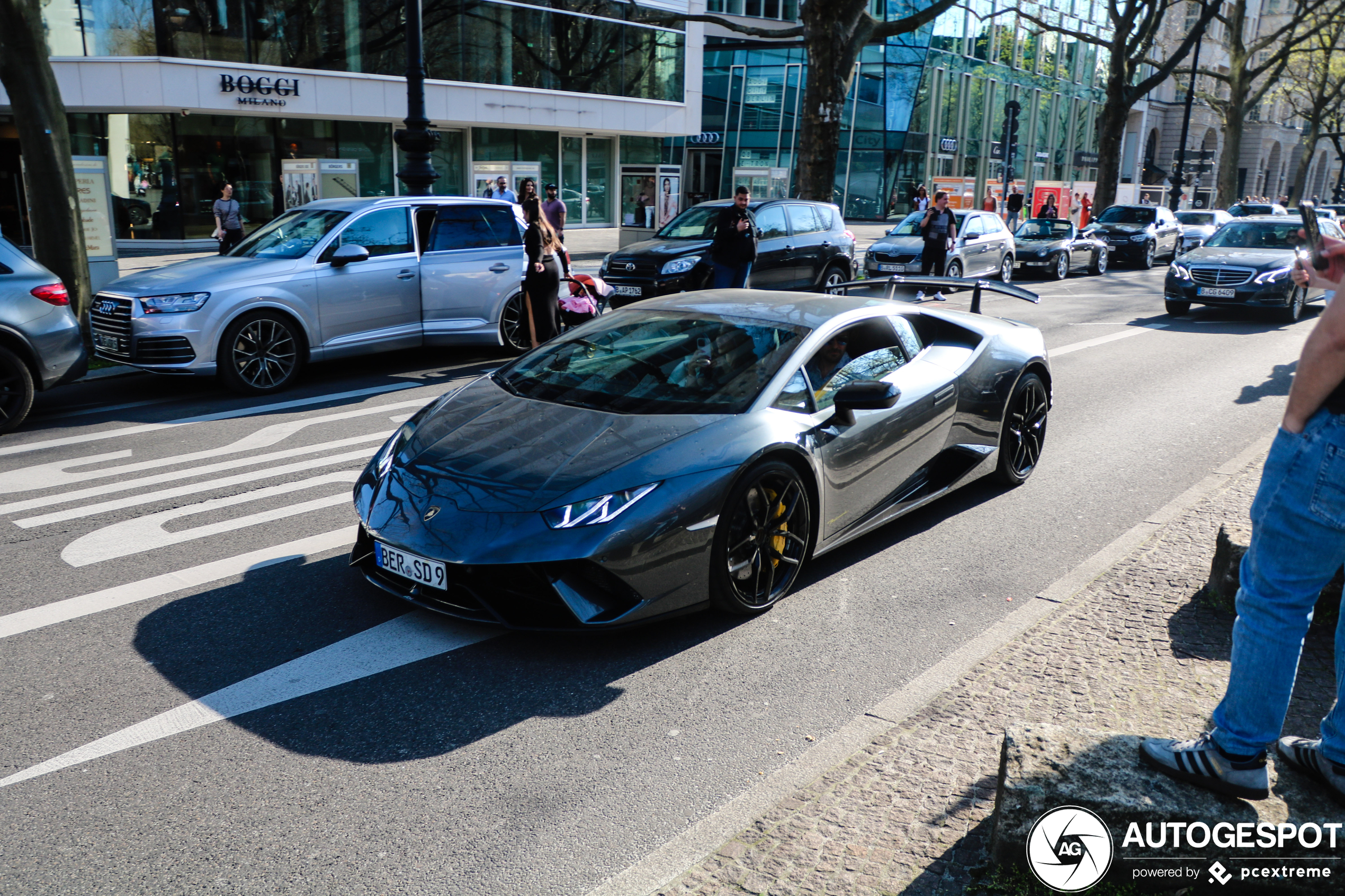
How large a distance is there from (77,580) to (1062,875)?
4.41m

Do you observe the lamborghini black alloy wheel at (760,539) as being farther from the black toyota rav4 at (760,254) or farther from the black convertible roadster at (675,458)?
the black toyota rav4 at (760,254)

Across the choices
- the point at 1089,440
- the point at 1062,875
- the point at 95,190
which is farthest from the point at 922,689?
the point at 95,190

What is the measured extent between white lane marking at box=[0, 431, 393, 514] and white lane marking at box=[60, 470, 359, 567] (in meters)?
0.57

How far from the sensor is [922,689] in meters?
3.98

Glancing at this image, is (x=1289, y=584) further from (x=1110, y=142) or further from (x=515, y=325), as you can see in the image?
(x=1110, y=142)

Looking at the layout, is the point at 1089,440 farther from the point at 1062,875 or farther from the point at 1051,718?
the point at 1062,875

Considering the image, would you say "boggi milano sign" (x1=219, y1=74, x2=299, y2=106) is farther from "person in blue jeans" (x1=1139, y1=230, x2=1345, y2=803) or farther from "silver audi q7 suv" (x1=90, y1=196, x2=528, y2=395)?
"person in blue jeans" (x1=1139, y1=230, x2=1345, y2=803)

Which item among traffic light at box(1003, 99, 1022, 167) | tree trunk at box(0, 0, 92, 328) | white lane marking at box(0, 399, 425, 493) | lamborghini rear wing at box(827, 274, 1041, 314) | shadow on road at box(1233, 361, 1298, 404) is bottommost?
white lane marking at box(0, 399, 425, 493)

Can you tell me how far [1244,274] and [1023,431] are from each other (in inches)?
458

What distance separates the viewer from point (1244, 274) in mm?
16172

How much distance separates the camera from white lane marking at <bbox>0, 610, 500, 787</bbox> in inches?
138

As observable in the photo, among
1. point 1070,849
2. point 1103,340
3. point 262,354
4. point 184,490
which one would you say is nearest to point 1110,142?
point 1103,340

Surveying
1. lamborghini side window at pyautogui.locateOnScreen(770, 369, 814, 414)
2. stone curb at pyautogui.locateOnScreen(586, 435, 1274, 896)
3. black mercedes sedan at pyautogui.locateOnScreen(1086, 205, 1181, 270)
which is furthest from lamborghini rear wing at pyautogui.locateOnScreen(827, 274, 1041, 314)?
black mercedes sedan at pyautogui.locateOnScreen(1086, 205, 1181, 270)

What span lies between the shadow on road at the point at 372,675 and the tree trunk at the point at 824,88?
1586 cm
